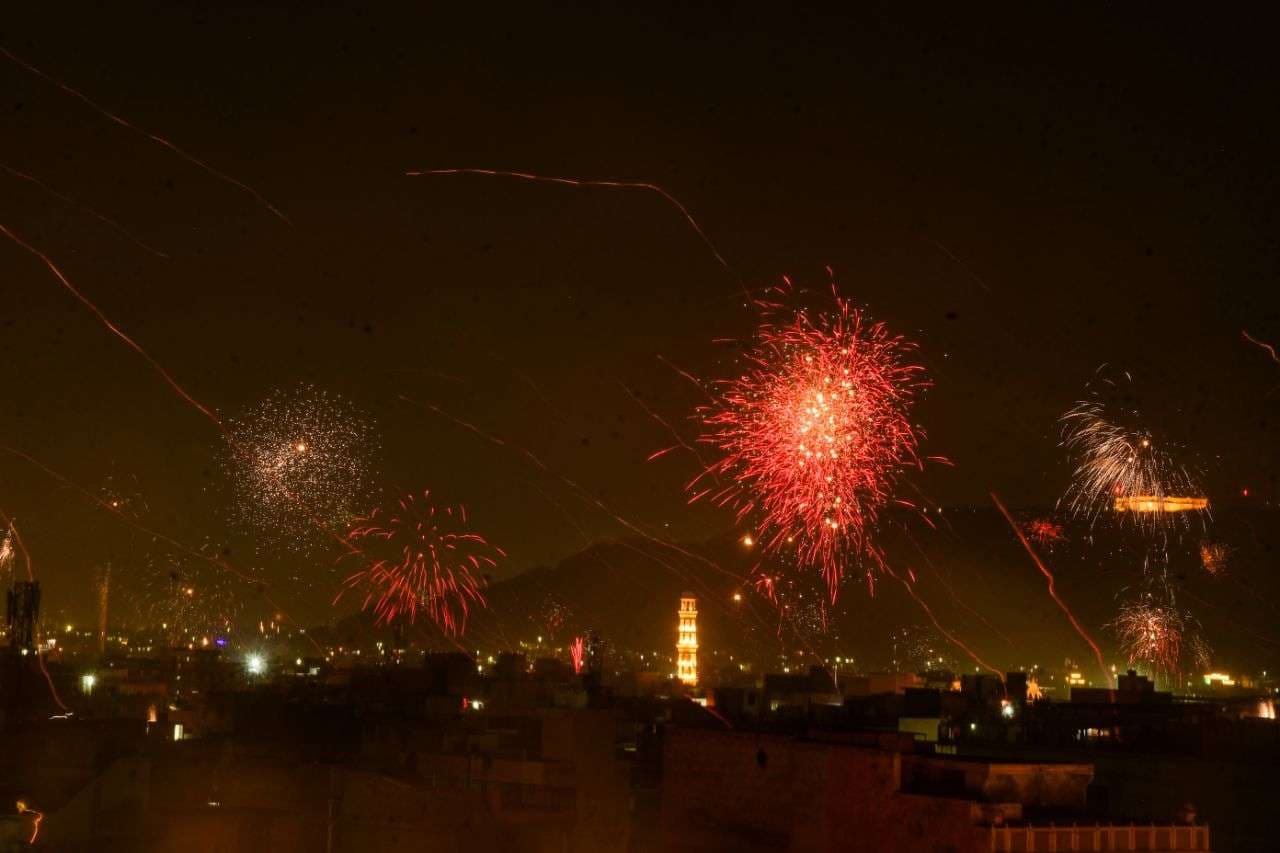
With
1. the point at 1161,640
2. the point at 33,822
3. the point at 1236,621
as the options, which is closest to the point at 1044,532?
the point at 1236,621

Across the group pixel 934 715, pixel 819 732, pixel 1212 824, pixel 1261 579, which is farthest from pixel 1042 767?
pixel 1261 579

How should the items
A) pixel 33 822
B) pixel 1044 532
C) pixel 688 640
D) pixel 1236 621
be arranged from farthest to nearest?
pixel 1044 532 < pixel 1236 621 < pixel 688 640 < pixel 33 822

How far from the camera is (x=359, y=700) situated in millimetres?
41938

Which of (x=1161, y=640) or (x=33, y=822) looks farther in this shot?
(x=1161, y=640)

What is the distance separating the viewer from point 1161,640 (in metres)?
60.1

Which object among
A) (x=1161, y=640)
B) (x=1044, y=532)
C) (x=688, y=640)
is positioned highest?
(x=1044, y=532)

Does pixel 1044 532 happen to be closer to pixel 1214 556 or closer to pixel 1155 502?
pixel 1214 556

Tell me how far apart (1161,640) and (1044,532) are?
1915 inches

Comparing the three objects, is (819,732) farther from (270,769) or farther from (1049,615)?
(1049,615)

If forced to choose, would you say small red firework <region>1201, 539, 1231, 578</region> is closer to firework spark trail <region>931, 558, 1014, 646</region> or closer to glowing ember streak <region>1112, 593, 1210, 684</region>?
glowing ember streak <region>1112, 593, 1210, 684</region>

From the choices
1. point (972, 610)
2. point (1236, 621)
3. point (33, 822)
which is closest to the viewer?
point (33, 822)

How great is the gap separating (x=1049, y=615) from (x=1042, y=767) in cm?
10324

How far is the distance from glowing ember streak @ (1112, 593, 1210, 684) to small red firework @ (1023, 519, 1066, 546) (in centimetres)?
1004

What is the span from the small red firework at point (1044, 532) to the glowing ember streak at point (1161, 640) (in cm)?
1004
